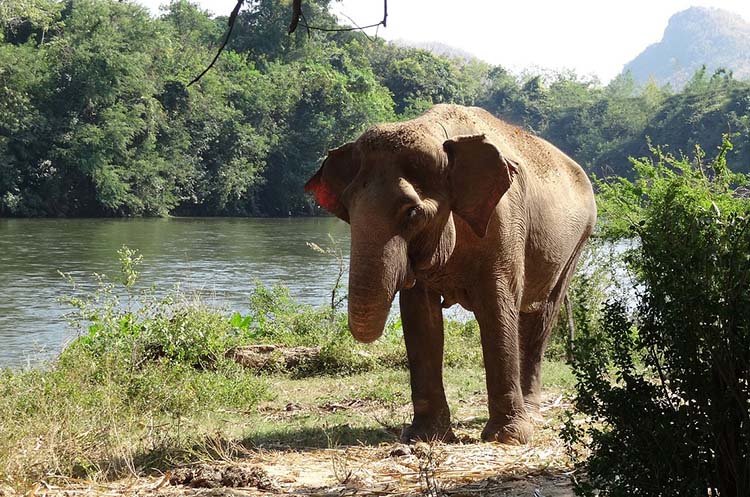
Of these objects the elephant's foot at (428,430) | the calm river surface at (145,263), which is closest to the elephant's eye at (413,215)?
the elephant's foot at (428,430)

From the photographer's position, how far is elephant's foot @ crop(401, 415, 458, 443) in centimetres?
611

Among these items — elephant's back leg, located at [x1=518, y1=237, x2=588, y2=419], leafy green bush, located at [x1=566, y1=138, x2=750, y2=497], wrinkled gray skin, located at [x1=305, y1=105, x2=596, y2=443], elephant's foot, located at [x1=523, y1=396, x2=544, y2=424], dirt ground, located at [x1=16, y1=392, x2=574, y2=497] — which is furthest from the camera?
elephant's back leg, located at [x1=518, y1=237, x2=588, y2=419]

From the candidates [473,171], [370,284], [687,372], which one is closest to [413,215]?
[370,284]

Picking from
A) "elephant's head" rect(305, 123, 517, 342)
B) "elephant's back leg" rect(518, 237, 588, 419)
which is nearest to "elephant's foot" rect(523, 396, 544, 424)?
"elephant's back leg" rect(518, 237, 588, 419)

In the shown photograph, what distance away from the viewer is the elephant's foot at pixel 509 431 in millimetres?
6117

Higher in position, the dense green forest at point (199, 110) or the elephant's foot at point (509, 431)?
the dense green forest at point (199, 110)

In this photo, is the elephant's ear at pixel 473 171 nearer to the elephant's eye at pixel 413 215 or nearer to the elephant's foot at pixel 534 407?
the elephant's eye at pixel 413 215

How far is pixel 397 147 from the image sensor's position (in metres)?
5.33

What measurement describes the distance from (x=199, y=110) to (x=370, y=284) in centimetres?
5152

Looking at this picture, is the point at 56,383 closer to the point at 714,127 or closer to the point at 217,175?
the point at 217,175

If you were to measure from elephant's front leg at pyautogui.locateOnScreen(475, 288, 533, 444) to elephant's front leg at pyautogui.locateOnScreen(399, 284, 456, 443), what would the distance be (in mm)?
287

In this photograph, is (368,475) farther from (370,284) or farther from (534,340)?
(534,340)

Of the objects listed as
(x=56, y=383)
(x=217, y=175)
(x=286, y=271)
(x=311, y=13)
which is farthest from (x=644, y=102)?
(x=56, y=383)

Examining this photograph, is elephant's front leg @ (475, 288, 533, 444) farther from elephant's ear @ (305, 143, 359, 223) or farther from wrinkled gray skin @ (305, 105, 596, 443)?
elephant's ear @ (305, 143, 359, 223)
